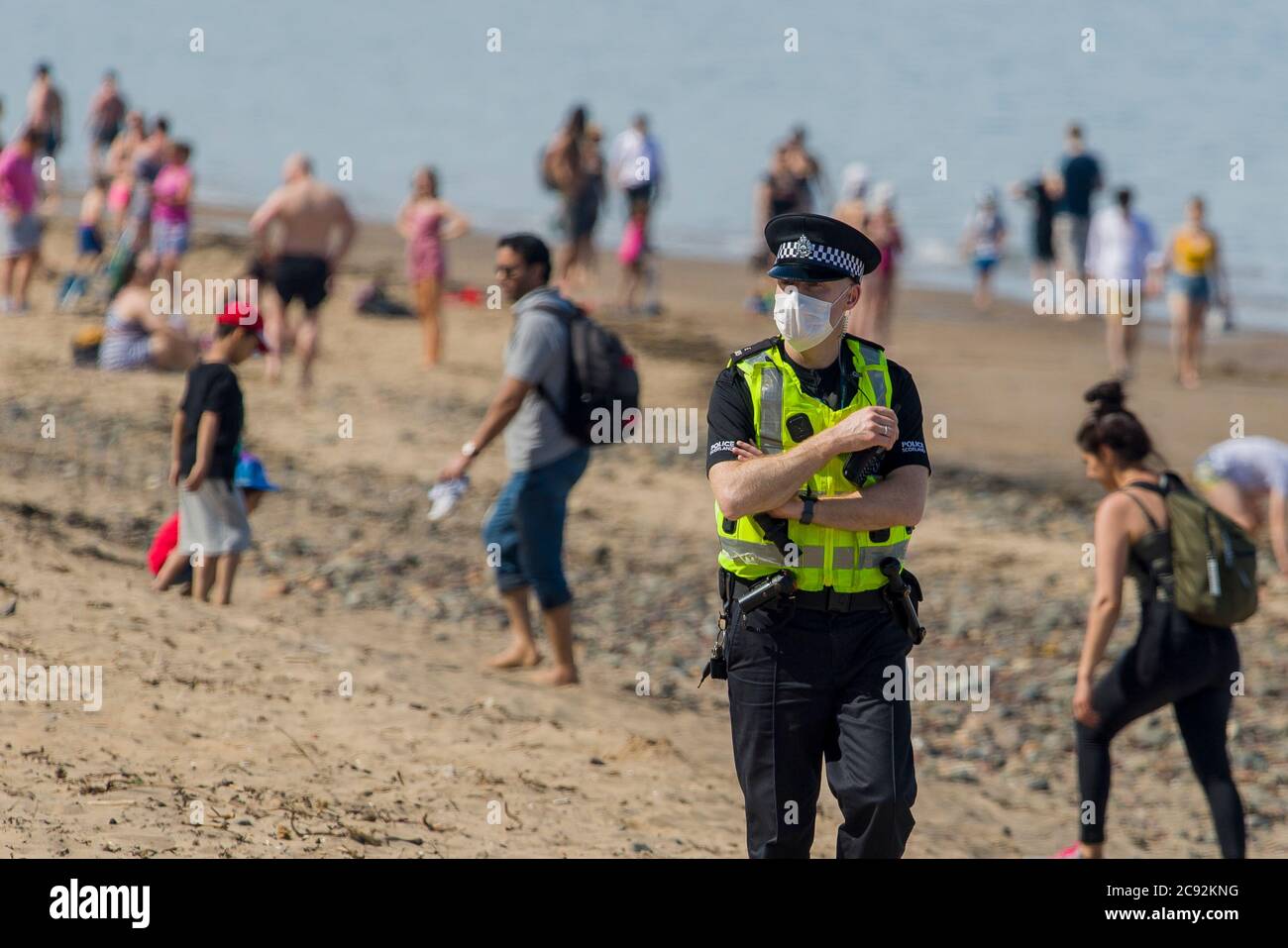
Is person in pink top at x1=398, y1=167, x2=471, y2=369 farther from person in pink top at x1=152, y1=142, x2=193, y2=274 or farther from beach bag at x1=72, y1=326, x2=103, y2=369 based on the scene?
beach bag at x1=72, y1=326, x2=103, y2=369

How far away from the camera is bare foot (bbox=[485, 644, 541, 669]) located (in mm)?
8453

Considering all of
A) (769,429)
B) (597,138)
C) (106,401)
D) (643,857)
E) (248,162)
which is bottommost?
(643,857)

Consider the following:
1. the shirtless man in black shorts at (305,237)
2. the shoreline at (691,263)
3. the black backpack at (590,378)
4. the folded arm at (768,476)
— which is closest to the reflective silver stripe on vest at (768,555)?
the folded arm at (768,476)

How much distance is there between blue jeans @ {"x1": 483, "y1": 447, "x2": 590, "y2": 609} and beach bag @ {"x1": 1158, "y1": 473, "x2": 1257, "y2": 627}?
2.75 metres

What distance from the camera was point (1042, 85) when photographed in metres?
48.8

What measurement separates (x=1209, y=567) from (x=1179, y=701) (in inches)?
22.4

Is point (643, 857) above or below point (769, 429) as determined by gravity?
below

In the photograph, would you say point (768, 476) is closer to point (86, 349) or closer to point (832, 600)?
point (832, 600)

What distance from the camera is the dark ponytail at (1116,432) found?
20.4 ft

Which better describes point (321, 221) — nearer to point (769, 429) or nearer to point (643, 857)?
point (643, 857)

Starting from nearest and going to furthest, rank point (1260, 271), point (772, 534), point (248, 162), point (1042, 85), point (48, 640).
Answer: point (772, 534) < point (48, 640) < point (1260, 271) < point (248, 162) < point (1042, 85)

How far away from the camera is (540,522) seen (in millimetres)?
7836

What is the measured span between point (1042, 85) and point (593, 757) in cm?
4499

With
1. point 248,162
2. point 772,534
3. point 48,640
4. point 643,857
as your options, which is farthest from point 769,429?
point 248,162
